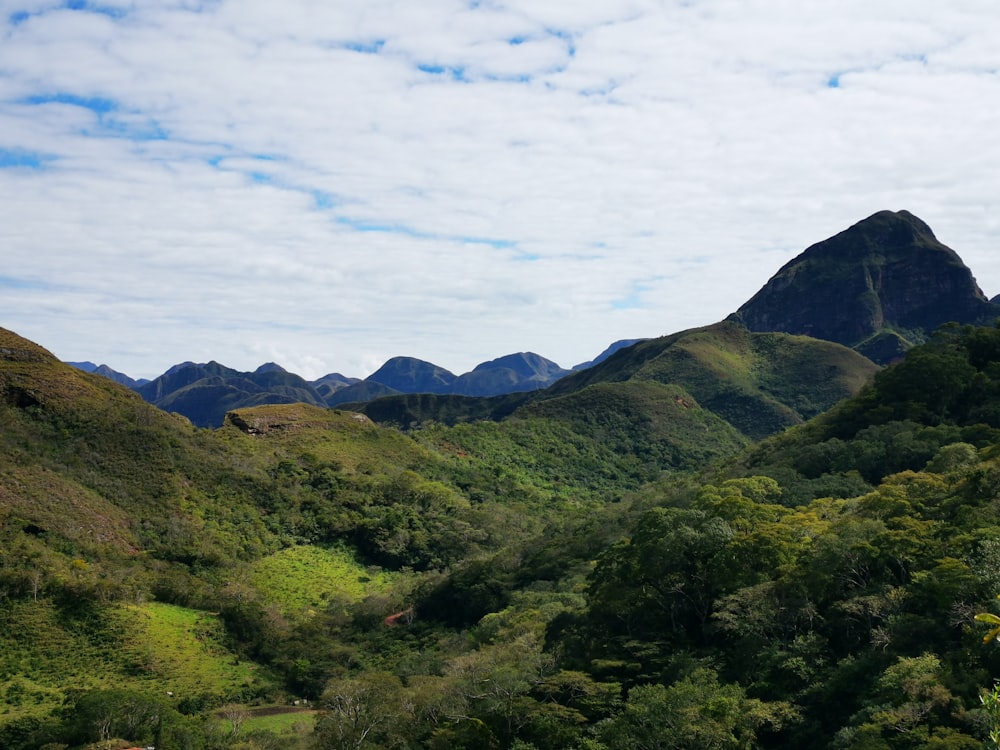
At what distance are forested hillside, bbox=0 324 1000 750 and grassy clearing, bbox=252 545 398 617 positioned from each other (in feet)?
1.13

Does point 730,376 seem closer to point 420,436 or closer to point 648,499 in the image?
point 420,436

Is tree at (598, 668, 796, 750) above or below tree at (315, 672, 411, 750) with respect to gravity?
above

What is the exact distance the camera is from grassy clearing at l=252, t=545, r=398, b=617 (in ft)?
220

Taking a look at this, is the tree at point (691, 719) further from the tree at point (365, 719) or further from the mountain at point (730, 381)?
the mountain at point (730, 381)

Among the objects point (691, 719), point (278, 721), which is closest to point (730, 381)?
point (278, 721)

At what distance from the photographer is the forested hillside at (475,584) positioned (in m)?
27.0

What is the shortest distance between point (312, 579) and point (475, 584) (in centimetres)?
1896

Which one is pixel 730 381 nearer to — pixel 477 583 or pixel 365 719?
pixel 477 583

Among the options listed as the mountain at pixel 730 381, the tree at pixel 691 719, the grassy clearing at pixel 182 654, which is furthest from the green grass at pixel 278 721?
the mountain at pixel 730 381

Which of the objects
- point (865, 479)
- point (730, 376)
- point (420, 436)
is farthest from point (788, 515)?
point (730, 376)

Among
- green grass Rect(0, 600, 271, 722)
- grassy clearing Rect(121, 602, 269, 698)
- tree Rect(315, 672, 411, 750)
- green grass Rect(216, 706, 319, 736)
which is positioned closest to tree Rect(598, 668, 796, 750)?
tree Rect(315, 672, 411, 750)

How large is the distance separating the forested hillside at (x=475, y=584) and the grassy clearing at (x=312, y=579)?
345 millimetres

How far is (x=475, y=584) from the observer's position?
6088cm

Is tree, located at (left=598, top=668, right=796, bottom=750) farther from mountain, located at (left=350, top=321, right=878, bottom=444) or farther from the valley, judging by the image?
mountain, located at (left=350, top=321, right=878, bottom=444)
